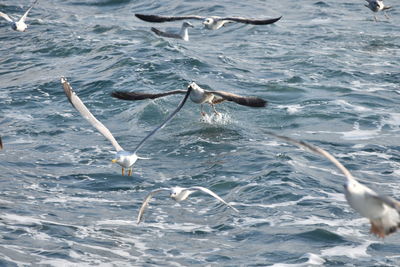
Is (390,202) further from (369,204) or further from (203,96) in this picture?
(203,96)

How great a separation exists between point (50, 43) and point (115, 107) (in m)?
7.50

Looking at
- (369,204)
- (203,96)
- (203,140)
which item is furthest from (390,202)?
(203,140)

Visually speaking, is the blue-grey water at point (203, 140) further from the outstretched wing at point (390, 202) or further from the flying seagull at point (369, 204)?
the outstretched wing at point (390, 202)

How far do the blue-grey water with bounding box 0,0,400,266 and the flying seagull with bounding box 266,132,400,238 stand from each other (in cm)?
222

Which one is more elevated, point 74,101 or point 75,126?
point 74,101

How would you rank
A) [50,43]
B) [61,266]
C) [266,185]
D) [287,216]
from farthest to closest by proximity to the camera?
1. [50,43]
2. [266,185]
3. [287,216]
4. [61,266]

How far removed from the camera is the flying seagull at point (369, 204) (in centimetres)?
1033

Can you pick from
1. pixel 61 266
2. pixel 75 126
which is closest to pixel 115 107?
pixel 75 126

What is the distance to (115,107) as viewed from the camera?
22219 mm

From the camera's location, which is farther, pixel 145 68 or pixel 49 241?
pixel 145 68

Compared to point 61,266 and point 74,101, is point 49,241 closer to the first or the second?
point 61,266

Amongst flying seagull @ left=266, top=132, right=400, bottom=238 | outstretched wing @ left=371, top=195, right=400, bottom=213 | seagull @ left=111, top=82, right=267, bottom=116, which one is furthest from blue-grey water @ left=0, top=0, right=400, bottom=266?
outstretched wing @ left=371, top=195, right=400, bottom=213

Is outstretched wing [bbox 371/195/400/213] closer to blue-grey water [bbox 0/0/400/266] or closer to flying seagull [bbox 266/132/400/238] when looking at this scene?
flying seagull [bbox 266/132/400/238]

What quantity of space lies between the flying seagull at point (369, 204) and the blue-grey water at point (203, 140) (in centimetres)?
222
